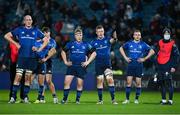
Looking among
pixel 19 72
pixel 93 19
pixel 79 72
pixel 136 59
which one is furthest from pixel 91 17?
pixel 19 72

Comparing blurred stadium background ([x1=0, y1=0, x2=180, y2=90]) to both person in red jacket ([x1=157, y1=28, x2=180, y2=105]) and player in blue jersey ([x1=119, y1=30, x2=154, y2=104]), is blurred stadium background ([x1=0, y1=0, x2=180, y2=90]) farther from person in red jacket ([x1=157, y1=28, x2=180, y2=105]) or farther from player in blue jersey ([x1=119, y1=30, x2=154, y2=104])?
person in red jacket ([x1=157, y1=28, x2=180, y2=105])

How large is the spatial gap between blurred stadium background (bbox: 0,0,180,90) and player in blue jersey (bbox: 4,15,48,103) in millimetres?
8787

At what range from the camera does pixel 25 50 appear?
1777 centimetres

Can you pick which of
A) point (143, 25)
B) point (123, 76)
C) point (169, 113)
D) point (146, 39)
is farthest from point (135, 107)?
point (143, 25)

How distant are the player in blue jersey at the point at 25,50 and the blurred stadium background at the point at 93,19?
8.79 meters

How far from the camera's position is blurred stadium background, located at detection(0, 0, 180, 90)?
89.7 ft

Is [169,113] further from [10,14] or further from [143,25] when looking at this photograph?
[10,14]

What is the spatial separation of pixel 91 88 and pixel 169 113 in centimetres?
1200

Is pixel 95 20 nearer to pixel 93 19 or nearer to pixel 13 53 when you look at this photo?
pixel 93 19

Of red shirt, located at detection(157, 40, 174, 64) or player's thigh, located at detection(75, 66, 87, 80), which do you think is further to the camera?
red shirt, located at detection(157, 40, 174, 64)

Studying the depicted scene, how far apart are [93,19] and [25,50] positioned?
12.2 m

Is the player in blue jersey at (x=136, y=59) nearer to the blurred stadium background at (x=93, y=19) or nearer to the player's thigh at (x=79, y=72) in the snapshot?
the player's thigh at (x=79, y=72)

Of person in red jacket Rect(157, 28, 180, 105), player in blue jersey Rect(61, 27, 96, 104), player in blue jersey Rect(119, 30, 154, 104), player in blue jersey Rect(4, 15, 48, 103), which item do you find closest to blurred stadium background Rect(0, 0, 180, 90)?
player in blue jersey Rect(119, 30, 154, 104)

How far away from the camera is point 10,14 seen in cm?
3170
